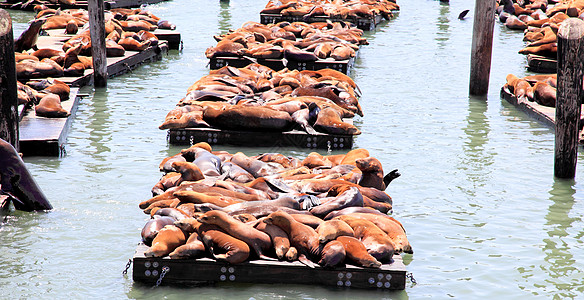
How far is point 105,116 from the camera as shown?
37.6ft

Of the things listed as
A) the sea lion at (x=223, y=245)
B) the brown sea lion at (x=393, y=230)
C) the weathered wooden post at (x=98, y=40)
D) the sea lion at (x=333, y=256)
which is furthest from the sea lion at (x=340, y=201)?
the weathered wooden post at (x=98, y=40)

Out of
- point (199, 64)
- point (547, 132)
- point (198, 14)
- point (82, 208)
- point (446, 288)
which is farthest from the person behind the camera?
point (198, 14)

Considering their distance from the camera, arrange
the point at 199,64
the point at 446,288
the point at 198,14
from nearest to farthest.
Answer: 1. the point at 446,288
2. the point at 199,64
3. the point at 198,14

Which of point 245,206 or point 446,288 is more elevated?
point 245,206

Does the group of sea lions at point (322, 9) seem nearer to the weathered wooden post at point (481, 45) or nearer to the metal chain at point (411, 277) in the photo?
the weathered wooden post at point (481, 45)

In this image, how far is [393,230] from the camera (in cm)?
596

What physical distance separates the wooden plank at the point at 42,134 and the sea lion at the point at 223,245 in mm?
4180

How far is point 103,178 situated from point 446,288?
428 cm

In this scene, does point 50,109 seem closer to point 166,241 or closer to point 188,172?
point 188,172

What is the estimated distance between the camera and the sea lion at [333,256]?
5.37 meters

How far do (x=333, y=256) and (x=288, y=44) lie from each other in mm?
10470

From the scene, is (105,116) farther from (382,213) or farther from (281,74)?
(382,213)

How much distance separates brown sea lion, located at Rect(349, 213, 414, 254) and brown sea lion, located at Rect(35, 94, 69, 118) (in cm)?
551

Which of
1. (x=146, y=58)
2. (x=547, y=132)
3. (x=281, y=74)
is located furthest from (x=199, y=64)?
(x=547, y=132)
